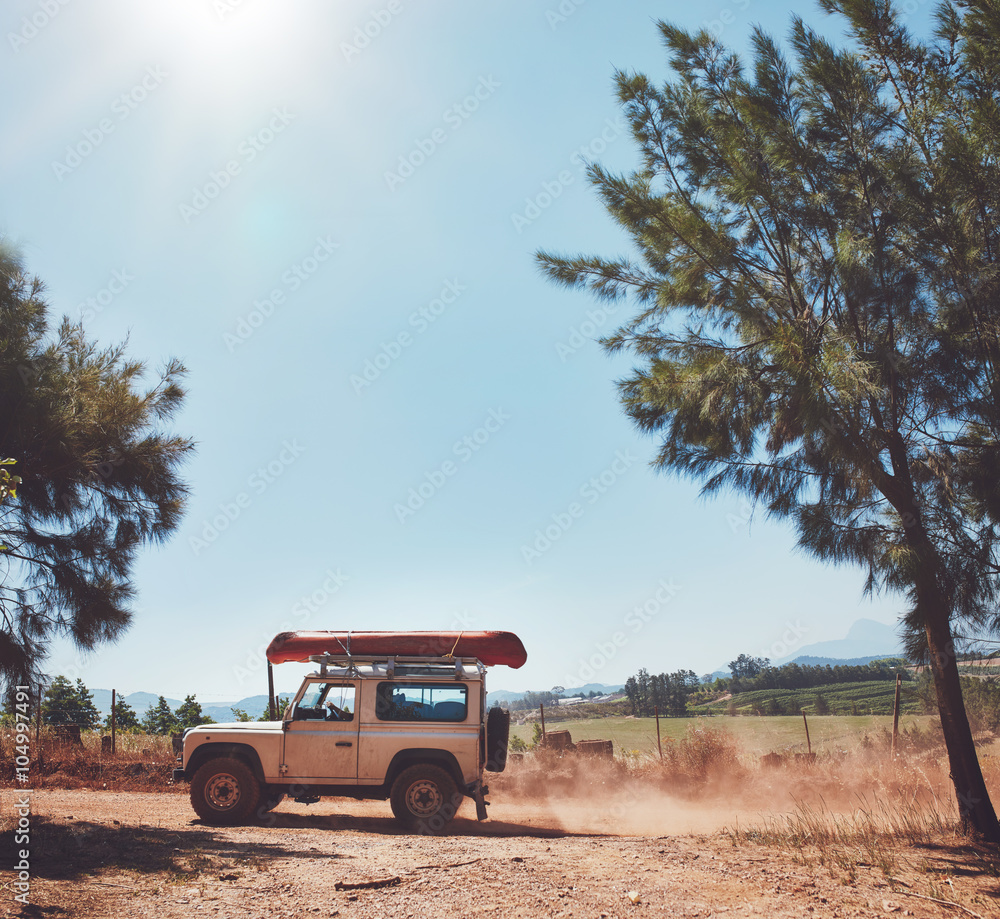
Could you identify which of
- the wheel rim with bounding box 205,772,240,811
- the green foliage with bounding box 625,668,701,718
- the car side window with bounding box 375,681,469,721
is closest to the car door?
the car side window with bounding box 375,681,469,721

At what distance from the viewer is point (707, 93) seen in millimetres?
9141

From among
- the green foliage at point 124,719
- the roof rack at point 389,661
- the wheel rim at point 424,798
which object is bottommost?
the green foliage at point 124,719

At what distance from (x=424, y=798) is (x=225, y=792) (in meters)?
2.67

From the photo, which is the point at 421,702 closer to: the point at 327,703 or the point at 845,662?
the point at 327,703

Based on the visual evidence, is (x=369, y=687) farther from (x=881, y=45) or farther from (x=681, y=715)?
(x=681, y=715)

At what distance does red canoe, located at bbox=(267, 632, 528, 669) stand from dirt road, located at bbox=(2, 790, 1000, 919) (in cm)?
226

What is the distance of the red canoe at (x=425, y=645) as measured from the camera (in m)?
9.31

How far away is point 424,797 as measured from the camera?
877 cm

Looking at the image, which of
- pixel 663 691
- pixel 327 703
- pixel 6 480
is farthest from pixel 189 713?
pixel 663 691

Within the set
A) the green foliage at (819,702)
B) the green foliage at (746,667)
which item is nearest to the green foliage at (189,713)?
the green foliage at (819,702)

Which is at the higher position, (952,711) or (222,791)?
(952,711)

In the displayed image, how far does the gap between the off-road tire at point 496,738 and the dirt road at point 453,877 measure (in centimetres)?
141

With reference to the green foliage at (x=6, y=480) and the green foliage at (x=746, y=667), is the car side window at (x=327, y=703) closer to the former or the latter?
the green foliage at (x=6, y=480)

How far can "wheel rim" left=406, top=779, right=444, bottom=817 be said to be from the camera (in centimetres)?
873
